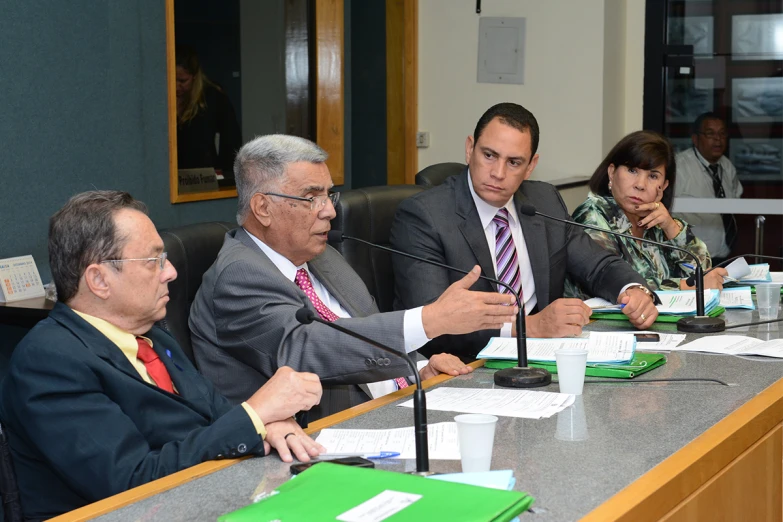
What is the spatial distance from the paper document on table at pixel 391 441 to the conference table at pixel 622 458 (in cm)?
4

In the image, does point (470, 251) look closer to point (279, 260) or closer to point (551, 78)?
point (279, 260)

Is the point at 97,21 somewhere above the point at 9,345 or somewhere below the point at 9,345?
above

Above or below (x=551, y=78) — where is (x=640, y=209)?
below

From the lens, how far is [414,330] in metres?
2.04

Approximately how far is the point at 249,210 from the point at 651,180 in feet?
4.92

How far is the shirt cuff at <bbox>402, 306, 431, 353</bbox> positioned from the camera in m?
2.03

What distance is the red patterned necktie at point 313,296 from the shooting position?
91.4 inches

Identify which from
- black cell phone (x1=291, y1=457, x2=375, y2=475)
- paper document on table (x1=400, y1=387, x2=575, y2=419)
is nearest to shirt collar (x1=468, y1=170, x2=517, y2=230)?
paper document on table (x1=400, y1=387, x2=575, y2=419)

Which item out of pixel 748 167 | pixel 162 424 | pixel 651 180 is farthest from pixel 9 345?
pixel 748 167

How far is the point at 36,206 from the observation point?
10.7ft

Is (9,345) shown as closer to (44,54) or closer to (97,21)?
(44,54)

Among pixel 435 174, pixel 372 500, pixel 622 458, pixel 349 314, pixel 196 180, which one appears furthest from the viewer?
pixel 196 180

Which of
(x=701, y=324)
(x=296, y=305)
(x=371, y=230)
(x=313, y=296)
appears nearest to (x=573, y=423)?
(x=296, y=305)

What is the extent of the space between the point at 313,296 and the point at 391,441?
0.81m
